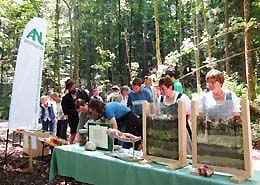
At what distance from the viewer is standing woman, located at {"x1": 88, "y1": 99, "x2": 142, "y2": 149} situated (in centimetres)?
319

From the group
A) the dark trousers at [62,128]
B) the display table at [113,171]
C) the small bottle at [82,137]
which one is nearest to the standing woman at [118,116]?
the small bottle at [82,137]

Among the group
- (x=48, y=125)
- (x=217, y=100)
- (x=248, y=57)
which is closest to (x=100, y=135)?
(x=217, y=100)

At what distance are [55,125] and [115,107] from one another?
12.4 feet

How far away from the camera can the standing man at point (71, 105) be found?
5368 mm

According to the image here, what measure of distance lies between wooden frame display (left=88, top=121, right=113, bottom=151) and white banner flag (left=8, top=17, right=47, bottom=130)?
89.8 inches

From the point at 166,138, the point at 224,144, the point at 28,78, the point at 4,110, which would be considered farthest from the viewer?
the point at 4,110

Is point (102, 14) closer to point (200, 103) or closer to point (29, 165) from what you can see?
point (29, 165)

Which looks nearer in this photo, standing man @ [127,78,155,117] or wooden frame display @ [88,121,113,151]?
wooden frame display @ [88,121,113,151]

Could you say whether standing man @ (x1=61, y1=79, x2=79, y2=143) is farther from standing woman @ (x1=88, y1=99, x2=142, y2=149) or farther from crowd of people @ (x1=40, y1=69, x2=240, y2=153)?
standing woman @ (x1=88, y1=99, x2=142, y2=149)

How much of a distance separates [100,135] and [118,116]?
0.48 m

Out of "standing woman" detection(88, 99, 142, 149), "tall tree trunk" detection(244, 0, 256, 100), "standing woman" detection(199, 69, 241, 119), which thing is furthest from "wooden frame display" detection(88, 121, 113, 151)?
"tall tree trunk" detection(244, 0, 256, 100)

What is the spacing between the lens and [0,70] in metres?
24.4

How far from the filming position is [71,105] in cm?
551

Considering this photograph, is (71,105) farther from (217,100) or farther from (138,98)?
(217,100)
